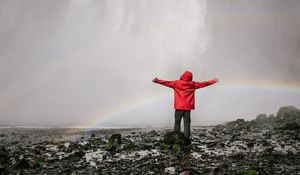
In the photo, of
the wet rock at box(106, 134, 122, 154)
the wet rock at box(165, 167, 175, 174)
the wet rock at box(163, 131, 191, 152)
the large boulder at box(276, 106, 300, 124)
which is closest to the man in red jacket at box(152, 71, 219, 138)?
the wet rock at box(163, 131, 191, 152)

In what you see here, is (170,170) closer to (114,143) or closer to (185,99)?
(185,99)

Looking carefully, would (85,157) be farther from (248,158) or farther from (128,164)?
(248,158)

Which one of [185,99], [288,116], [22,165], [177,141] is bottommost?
[22,165]

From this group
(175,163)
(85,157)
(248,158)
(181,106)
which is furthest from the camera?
(181,106)

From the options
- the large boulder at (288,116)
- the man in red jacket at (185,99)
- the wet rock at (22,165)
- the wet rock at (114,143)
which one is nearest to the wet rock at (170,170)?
the wet rock at (22,165)

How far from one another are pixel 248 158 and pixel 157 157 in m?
2.39

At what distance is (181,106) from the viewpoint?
39.6ft

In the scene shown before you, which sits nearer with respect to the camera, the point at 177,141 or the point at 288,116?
the point at 177,141

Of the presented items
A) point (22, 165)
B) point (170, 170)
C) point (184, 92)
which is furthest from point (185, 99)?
point (22, 165)

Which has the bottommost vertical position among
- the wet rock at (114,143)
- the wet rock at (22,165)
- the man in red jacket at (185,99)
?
the wet rock at (22,165)

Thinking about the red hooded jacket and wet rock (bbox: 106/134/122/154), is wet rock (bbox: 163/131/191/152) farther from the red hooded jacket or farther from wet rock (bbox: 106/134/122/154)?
wet rock (bbox: 106/134/122/154)

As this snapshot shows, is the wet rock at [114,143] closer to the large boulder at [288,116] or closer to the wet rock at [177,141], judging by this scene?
the wet rock at [177,141]

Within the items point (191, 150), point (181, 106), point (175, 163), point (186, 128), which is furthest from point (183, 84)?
point (175, 163)

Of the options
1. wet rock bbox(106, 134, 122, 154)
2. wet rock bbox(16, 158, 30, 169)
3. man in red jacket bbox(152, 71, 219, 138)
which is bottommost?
wet rock bbox(16, 158, 30, 169)
